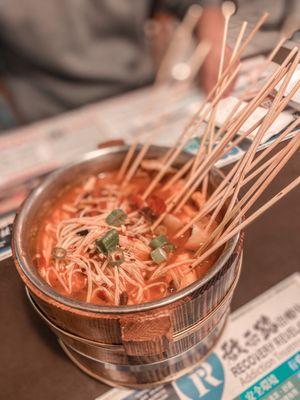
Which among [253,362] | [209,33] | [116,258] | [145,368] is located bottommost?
[253,362]

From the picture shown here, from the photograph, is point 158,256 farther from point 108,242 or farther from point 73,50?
point 73,50

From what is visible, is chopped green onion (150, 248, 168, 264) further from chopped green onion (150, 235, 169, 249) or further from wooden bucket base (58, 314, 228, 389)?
wooden bucket base (58, 314, 228, 389)

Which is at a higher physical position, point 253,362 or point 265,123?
point 265,123

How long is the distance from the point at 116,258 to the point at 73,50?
1.96 metres

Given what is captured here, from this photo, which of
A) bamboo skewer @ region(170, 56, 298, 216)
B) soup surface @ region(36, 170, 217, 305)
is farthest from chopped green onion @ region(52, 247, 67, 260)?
bamboo skewer @ region(170, 56, 298, 216)

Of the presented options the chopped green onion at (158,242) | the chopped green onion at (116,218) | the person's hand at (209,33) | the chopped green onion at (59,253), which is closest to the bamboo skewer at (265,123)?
the chopped green onion at (158,242)

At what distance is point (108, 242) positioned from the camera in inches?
38.8

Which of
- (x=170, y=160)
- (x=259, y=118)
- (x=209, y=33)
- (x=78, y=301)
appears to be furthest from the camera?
(x=209, y=33)

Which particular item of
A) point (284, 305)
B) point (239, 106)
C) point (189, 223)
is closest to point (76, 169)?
point (189, 223)

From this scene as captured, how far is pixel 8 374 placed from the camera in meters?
1.11

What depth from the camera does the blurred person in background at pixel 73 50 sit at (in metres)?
2.37

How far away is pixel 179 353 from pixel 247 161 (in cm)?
50

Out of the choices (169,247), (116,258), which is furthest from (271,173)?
(116,258)

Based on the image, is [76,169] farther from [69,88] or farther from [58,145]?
[69,88]
